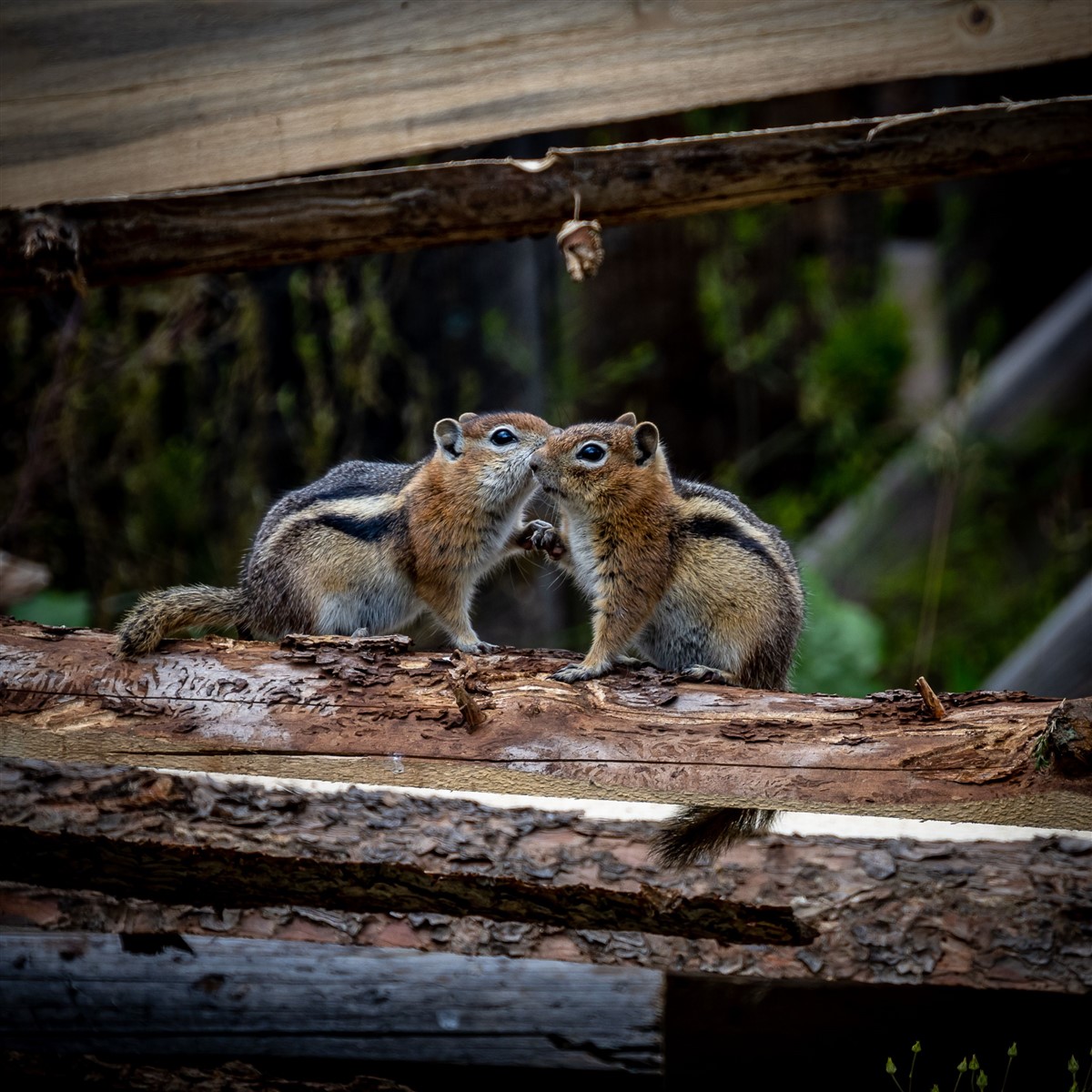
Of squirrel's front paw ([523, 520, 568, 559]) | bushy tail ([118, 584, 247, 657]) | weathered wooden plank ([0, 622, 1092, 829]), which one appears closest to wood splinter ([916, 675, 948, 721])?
weathered wooden plank ([0, 622, 1092, 829])

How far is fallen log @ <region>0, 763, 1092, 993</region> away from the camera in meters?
3.60

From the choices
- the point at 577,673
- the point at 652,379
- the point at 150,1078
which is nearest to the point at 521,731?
the point at 577,673

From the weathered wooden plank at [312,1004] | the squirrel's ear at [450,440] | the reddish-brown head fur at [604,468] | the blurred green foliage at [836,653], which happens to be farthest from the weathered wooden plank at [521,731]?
the blurred green foliage at [836,653]

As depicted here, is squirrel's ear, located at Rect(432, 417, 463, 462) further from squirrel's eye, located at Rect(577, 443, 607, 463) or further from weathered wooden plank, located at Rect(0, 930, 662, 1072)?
weathered wooden plank, located at Rect(0, 930, 662, 1072)

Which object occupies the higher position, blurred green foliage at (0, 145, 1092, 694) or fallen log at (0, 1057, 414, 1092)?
blurred green foliage at (0, 145, 1092, 694)

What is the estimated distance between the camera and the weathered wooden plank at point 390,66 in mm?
3326

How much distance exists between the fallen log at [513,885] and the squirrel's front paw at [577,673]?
714mm

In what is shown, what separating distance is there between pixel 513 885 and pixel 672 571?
1058 mm

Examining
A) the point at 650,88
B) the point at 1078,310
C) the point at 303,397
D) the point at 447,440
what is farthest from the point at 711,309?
the point at 650,88

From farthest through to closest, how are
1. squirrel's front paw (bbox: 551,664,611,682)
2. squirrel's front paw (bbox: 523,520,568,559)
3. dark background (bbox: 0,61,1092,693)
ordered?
dark background (bbox: 0,61,1092,693) → squirrel's front paw (bbox: 523,520,568,559) → squirrel's front paw (bbox: 551,664,611,682)

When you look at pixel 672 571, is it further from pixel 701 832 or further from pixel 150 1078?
pixel 150 1078

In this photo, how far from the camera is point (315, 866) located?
356cm

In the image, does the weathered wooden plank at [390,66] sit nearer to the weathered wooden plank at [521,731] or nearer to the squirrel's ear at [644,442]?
the squirrel's ear at [644,442]

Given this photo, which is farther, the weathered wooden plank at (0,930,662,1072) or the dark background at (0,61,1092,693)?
the dark background at (0,61,1092,693)
